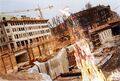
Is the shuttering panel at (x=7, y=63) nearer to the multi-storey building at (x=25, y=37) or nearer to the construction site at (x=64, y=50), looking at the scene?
the construction site at (x=64, y=50)

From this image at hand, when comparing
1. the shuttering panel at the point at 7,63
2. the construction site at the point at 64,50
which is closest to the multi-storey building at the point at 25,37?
the construction site at the point at 64,50

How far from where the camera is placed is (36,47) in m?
36.3

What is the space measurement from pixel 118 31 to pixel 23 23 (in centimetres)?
2854

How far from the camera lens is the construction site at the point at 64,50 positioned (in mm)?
16205

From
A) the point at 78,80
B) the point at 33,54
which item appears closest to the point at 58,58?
the point at 78,80

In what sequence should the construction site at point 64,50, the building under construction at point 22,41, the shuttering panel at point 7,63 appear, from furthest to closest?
the building under construction at point 22,41 → the shuttering panel at point 7,63 → the construction site at point 64,50

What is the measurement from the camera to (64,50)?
915 inches

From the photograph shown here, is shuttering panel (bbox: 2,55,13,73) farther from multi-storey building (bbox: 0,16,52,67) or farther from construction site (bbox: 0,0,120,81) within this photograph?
multi-storey building (bbox: 0,16,52,67)

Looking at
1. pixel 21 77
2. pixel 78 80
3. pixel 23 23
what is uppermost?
pixel 23 23

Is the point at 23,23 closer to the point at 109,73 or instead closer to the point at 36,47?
the point at 36,47

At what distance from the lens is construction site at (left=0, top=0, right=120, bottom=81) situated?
16205mm

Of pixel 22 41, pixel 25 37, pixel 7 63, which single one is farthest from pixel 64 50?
pixel 25 37

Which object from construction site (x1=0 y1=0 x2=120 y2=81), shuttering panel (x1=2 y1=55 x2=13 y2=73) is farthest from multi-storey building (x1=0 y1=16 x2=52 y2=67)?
shuttering panel (x1=2 y1=55 x2=13 y2=73)

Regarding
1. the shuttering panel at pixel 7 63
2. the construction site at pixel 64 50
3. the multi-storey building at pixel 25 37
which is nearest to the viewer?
the construction site at pixel 64 50
